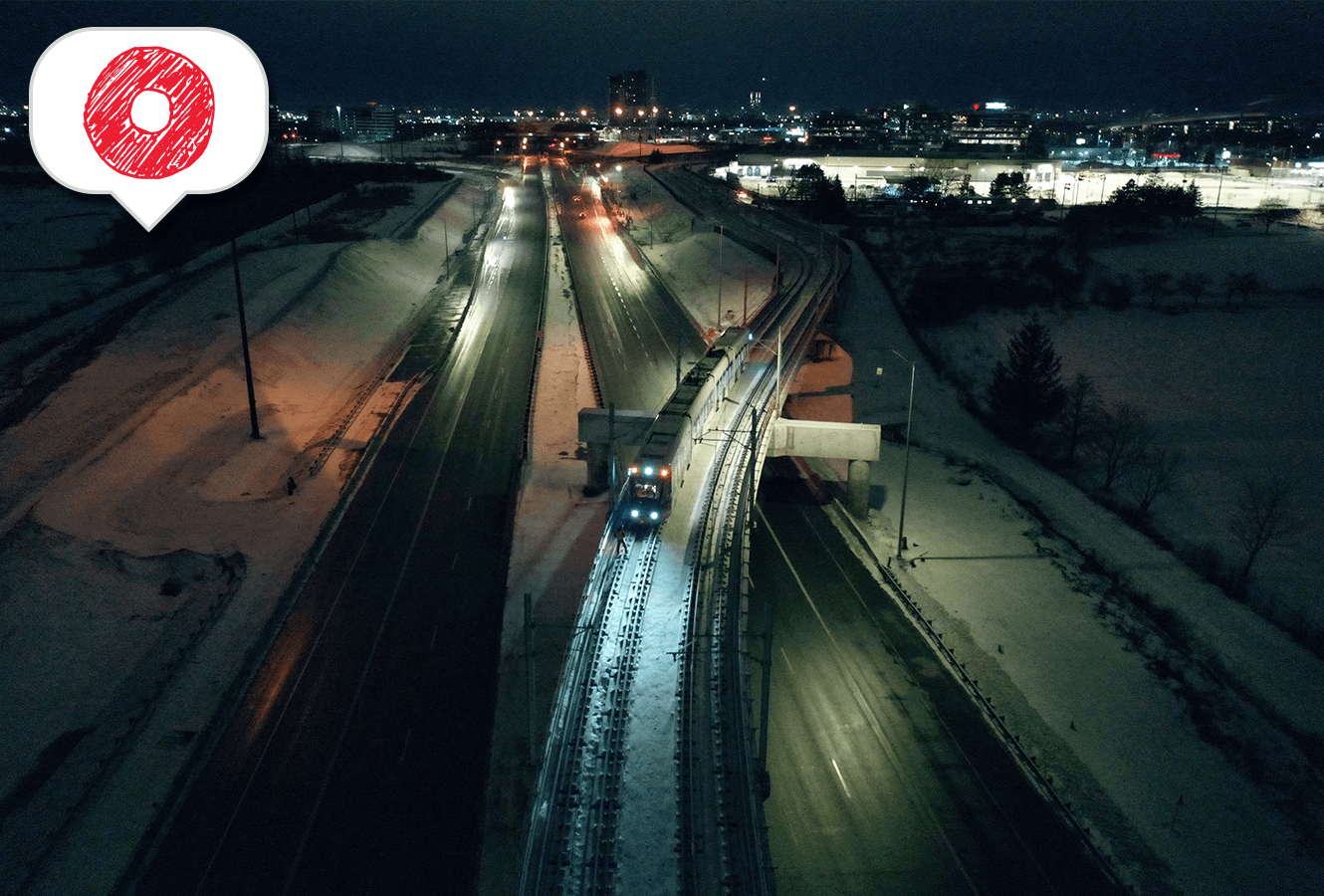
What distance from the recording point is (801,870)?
15.3 meters

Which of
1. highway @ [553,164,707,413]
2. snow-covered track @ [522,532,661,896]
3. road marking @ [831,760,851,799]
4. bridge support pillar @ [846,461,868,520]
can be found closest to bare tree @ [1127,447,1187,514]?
bridge support pillar @ [846,461,868,520]

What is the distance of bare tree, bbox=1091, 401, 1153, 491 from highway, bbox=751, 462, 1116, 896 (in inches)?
659

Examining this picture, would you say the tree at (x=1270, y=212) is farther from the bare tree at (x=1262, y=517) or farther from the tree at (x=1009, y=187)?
the bare tree at (x=1262, y=517)

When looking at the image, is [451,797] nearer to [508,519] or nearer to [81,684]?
[81,684]

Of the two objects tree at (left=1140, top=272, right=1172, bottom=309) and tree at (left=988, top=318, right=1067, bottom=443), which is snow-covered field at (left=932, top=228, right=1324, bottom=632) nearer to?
tree at (left=1140, top=272, right=1172, bottom=309)

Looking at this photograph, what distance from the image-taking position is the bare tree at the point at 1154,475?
32.5 metres

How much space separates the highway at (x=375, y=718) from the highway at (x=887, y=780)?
20.2 ft

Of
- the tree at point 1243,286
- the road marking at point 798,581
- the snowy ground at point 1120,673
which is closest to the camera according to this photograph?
the snowy ground at point 1120,673

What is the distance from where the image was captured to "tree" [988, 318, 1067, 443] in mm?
39125

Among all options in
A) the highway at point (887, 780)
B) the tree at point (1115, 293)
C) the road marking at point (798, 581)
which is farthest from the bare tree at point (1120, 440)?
the tree at point (1115, 293)

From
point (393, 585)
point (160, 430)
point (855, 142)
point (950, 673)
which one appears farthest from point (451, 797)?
point (855, 142)

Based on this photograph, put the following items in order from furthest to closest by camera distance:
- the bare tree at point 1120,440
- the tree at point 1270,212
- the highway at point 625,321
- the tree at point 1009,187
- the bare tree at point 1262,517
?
the tree at point 1009,187 → the tree at point 1270,212 → the highway at point 625,321 → the bare tree at point 1120,440 → the bare tree at point 1262,517

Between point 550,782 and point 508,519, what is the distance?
43.7 ft

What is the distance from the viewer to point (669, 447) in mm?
23875
